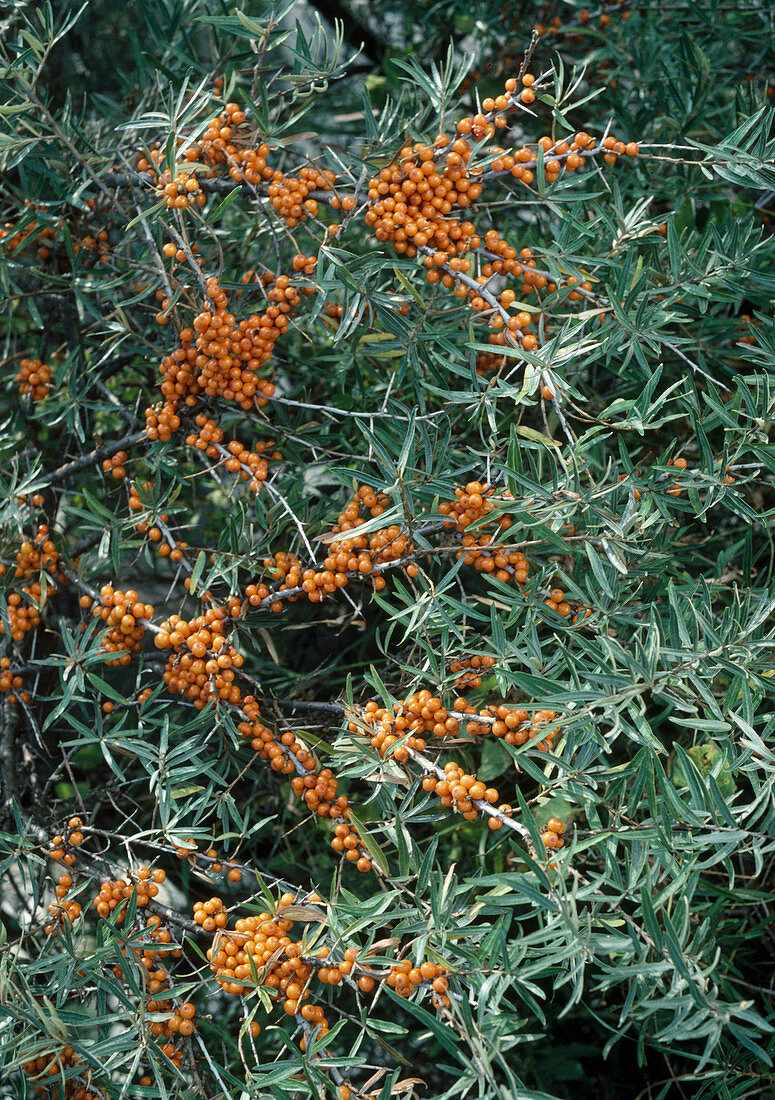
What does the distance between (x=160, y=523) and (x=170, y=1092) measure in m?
0.67

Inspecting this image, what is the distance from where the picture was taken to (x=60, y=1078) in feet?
2.89

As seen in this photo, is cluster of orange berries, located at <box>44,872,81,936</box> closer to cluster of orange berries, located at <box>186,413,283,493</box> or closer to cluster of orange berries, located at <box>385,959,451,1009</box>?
cluster of orange berries, located at <box>385,959,451,1009</box>

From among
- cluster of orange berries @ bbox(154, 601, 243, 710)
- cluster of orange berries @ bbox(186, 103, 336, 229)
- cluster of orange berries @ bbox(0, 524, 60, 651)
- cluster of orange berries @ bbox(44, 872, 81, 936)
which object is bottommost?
cluster of orange berries @ bbox(44, 872, 81, 936)

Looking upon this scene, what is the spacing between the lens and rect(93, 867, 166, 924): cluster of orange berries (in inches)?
39.5

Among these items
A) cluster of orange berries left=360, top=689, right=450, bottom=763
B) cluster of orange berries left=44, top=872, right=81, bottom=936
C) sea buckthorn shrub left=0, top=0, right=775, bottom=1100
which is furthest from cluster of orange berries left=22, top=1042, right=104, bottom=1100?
cluster of orange berries left=360, top=689, right=450, bottom=763

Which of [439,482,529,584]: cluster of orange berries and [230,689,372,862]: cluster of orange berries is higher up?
[439,482,529,584]: cluster of orange berries

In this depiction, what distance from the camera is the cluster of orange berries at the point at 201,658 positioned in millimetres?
1054

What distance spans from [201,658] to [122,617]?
12 centimetres

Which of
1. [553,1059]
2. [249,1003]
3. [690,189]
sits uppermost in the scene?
[690,189]

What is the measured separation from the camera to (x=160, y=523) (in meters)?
1.14

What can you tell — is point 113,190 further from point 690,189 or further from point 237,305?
point 690,189

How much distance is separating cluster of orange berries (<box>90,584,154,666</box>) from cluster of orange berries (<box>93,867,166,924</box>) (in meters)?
0.26

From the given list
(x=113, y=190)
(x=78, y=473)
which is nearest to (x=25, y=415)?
(x=78, y=473)

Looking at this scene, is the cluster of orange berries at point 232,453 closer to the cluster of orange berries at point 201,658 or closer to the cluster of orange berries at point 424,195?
the cluster of orange berries at point 201,658
